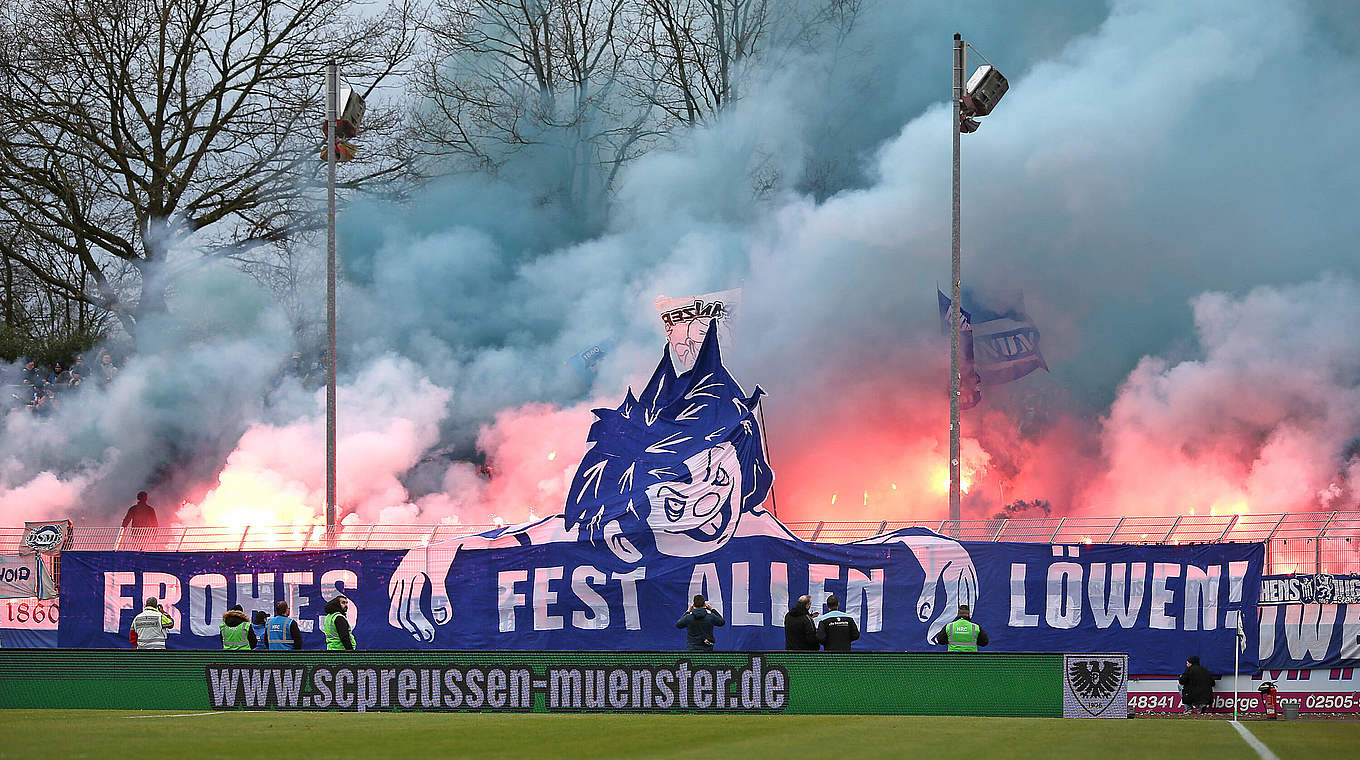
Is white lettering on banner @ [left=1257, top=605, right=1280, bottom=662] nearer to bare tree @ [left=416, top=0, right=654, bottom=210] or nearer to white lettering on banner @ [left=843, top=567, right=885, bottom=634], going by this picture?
white lettering on banner @ [left=843, top=567, right=885, bottom=634]

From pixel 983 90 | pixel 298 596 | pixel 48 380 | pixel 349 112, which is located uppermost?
pixel 349 112

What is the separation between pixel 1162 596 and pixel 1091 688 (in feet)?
13.6

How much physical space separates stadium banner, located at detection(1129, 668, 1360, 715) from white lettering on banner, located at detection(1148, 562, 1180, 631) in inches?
35.4

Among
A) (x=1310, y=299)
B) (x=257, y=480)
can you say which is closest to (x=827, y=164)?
(x=1310, y=299)

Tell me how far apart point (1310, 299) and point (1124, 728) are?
2159 cm

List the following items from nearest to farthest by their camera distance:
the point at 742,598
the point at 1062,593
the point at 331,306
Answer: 1. the point at 1062,593
2. the point at 742,598
3. the point at 331,306

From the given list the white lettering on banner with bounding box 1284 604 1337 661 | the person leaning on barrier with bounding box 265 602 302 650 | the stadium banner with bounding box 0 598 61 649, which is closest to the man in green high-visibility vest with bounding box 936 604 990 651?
the white lettering on banner with bounding box 1284 604 1337 661

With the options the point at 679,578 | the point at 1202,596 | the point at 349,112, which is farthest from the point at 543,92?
the point at 1202,596

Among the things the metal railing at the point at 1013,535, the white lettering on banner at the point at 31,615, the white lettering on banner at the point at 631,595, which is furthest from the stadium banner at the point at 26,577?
the white lettering on banner at the point at 631,595

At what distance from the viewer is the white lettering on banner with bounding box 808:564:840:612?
21.3m

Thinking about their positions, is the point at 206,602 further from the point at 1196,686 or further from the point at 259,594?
the point at 1196,686

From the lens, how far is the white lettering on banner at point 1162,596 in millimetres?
20188

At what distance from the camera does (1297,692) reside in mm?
19719

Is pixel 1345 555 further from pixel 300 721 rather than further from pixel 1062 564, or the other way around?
pixel 300 721
